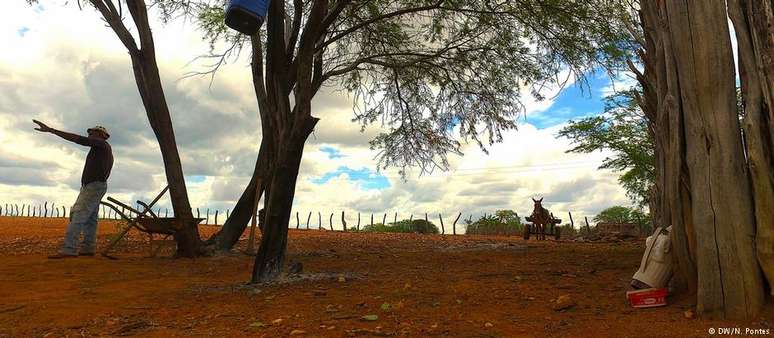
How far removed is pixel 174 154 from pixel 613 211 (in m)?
33.2

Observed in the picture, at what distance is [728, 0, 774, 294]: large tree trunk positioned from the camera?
12.4 feet

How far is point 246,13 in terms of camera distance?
17.5ft

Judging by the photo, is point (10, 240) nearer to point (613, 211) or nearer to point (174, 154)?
point (174, 154)

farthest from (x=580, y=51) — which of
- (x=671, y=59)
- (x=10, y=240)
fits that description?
(x=10, y=240)

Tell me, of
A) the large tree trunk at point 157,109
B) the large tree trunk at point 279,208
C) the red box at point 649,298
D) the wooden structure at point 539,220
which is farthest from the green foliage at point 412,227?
the red box at point 649,298

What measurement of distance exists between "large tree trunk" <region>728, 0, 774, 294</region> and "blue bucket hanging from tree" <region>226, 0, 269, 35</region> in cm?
423

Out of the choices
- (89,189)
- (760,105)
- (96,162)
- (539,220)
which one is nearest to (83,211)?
(89,189)

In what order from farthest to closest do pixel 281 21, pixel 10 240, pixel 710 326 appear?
pixel 10 240
pixel 281 21
pixel 710 326

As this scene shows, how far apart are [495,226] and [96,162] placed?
69.7 ft

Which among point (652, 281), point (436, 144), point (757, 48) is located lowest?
point (652, 281)

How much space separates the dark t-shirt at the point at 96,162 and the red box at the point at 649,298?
8.17 meters

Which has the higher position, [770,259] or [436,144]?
[436,144]

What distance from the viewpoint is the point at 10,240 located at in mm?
12516

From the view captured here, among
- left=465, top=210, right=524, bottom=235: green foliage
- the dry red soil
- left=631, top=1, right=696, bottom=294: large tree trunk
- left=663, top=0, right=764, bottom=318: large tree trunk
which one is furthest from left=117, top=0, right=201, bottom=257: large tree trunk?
left=465, top=210, right=524, bottom=235: green foliage
